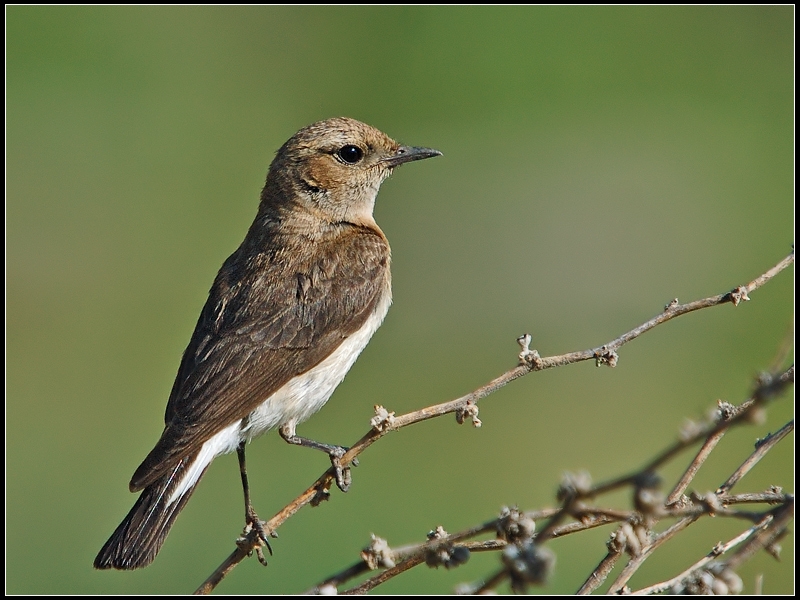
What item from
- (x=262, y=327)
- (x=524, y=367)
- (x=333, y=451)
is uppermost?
(x=262, y=327)

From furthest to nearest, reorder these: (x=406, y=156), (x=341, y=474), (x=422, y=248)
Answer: (x=422, y=248) < (x=406, y=156) < (x=341, y=474)

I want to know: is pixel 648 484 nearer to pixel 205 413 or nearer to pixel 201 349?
pixel 205 413

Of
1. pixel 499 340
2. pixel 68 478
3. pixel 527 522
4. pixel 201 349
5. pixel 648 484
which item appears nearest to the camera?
pixel 648 484

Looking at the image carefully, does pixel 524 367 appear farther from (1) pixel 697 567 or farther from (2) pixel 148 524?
(2) pixel 148 524

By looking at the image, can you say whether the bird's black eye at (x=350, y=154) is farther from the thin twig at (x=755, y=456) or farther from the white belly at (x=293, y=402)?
the thin twig at (x=755, y=456)

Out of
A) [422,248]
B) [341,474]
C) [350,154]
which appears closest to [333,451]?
[341,474]

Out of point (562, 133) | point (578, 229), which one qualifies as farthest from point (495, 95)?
point (578, 229)

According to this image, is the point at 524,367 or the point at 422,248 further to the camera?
the point at 422,248
